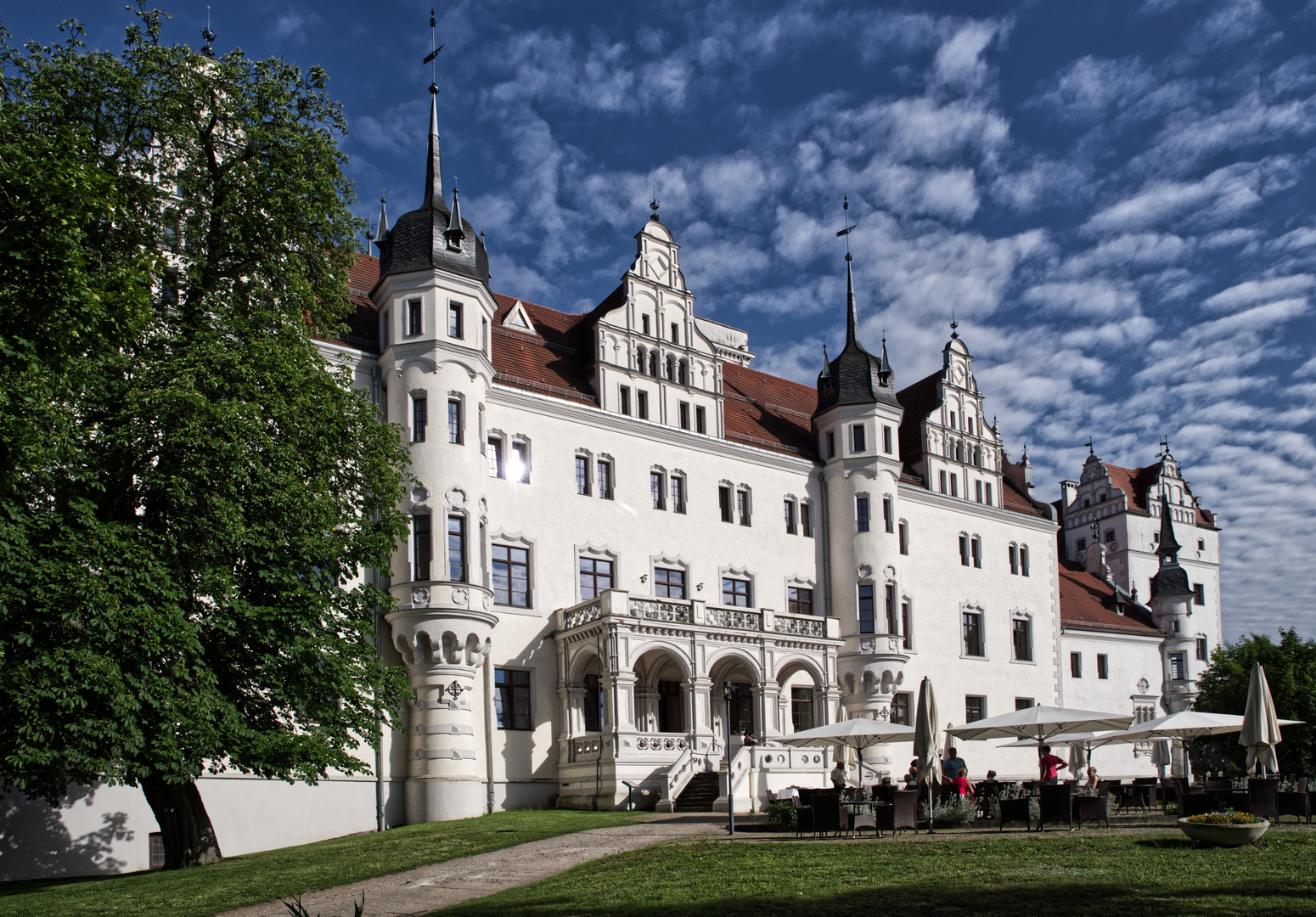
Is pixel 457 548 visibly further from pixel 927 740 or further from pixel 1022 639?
pixel 1022 639

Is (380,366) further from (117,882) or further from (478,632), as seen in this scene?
(117,882)

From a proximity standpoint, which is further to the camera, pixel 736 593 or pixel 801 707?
pixel 801 707

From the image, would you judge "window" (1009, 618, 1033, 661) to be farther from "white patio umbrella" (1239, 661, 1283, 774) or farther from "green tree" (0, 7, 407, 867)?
"green tree" (0, 7, 407, 867)

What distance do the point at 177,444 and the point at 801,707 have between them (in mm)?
23794

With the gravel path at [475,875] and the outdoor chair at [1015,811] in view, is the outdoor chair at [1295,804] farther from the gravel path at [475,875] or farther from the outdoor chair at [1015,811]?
the gravel path at [475,875]

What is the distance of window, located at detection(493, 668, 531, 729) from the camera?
3116 centimetres

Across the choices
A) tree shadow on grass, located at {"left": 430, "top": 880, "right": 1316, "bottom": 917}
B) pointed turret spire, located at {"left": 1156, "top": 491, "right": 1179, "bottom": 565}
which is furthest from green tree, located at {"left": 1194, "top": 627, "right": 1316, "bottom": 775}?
tree shadow on grass, located at {"left": 430, "top": 880, "right": 1316, "bottom": 917}

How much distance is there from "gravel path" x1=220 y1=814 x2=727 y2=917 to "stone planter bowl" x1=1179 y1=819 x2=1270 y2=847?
785 centimetres

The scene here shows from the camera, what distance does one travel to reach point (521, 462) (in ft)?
109

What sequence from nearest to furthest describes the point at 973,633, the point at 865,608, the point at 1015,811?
the point at 1015,811, the point at 865,608, the point at 973,633

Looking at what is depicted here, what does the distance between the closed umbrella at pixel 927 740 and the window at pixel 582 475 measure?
1344 centimetres

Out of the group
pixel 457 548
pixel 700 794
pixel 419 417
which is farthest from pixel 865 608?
pixel 419 417

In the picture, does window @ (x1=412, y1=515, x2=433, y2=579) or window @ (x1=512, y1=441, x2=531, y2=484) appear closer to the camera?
window @ (x1=412, y1=515, x2=433, y2=579)

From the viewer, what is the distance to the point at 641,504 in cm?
3575
